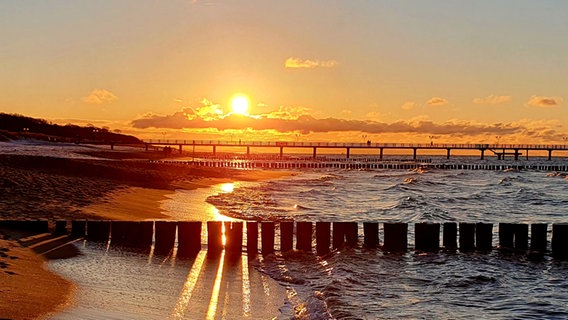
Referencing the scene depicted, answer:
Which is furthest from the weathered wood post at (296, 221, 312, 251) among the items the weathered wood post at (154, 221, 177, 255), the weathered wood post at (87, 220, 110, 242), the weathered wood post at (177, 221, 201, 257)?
the weathered wood post at (87, 220, 110, 242)

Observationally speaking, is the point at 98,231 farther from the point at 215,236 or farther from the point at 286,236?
the point at 286,236

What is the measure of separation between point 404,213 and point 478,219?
3.18 m

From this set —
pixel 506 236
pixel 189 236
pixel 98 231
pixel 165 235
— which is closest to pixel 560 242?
pixel 506 236

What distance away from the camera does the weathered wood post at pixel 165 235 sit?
48.5ft

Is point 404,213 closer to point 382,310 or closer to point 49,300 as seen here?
point 382,310

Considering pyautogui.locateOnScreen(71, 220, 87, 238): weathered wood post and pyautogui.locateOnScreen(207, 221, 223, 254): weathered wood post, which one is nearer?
pyautogui.locateOnScreen(207, 221, 223, 254): weathered wood post

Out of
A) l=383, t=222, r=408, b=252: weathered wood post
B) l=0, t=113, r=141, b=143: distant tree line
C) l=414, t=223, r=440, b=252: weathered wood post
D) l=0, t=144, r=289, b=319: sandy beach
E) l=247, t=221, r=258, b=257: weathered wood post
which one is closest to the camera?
l=0, t=144, r=289, b=319: sandy beach

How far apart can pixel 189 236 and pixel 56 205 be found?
739cm

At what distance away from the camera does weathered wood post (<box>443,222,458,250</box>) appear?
1559cm

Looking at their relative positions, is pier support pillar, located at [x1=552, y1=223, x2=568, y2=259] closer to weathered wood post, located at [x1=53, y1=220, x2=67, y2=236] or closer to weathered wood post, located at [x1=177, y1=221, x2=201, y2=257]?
weathered wood post, located at [x1=177, y1=221, x2=201, y2=257]

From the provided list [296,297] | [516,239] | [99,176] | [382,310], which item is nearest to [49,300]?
[296,297]

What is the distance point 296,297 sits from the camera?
10828 mm

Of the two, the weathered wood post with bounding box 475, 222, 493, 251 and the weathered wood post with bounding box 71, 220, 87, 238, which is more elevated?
the weathered wood post with bounding box 71, 220, 87, 238

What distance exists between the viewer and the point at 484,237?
15656mm
